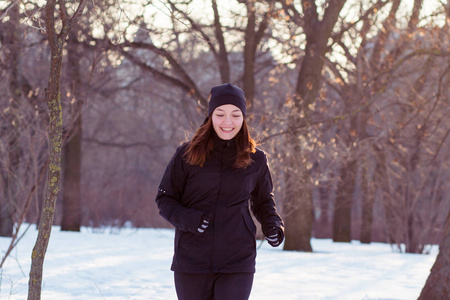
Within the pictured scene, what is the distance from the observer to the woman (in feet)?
10.5

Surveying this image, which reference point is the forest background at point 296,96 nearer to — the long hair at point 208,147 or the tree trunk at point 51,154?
the tree trunk at point 51,154

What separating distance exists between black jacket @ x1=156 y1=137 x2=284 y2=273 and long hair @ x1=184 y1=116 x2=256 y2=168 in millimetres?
30

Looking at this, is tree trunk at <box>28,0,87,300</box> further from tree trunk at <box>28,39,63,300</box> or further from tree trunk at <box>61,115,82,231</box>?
tree trunk at <box>61,115,82,231</box>

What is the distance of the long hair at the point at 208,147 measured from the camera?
10.8ft

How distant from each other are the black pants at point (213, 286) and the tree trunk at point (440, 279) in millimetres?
3411

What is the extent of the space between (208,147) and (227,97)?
0.28m

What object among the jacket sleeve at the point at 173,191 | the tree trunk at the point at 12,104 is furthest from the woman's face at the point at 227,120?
the tree trunk at the point at 12,104

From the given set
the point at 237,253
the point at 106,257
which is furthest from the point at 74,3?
the point at 237,253

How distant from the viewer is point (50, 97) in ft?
14.1

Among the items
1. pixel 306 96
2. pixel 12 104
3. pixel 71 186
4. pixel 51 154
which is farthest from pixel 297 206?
pixel 51 154

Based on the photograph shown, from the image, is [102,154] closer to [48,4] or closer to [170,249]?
[170,249]

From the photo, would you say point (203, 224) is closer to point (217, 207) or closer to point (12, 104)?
point (217, 207)

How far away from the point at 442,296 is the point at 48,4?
13.8 feet

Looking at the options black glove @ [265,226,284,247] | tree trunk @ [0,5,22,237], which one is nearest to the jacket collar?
black glove @ [265,226,284,247]
